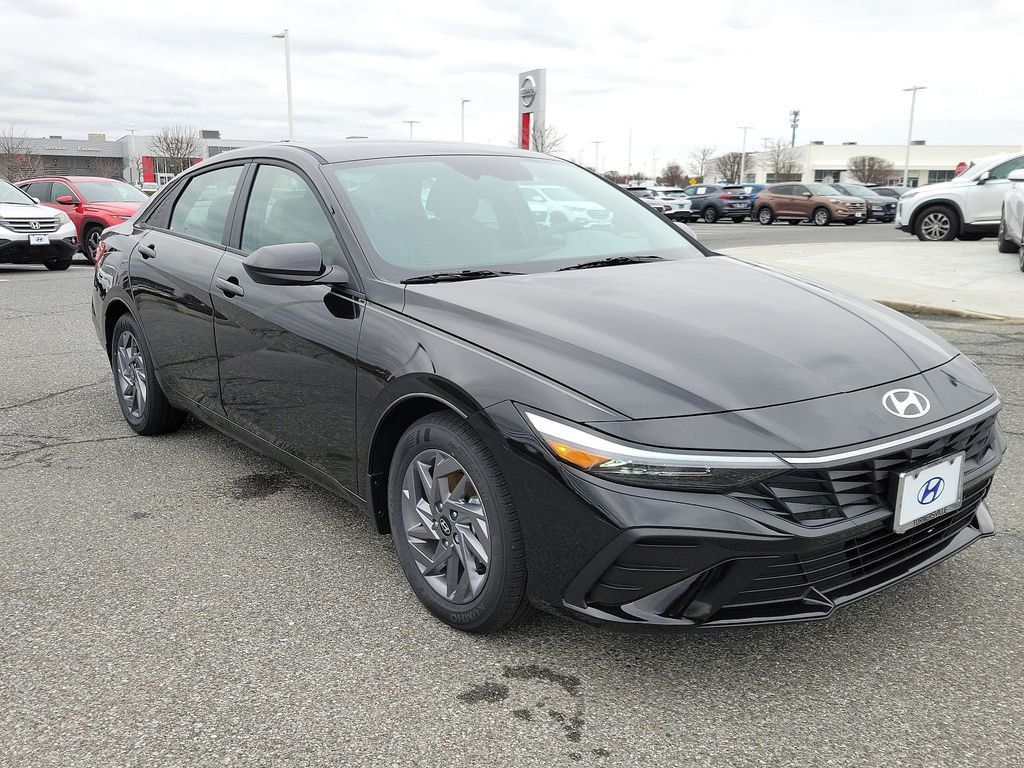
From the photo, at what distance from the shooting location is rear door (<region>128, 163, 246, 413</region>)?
4160 mm

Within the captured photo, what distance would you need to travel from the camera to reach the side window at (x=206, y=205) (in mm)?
4230

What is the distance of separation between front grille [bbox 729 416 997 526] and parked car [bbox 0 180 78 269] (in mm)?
14059

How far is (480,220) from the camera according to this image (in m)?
3.62

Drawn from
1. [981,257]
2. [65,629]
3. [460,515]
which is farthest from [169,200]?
[981,257]

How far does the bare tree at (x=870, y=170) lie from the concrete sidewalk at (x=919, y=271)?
238 feet

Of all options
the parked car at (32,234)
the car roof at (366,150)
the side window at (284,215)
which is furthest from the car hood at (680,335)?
the parked car at (32,234)

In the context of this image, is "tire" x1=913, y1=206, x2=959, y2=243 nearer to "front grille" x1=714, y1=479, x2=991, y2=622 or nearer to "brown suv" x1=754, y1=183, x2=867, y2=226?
"brown suv" x1=754, y1=183, x2=867, y2=226

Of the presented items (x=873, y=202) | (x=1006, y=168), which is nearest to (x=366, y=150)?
(x=1006, y=168)

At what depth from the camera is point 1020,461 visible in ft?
14.8

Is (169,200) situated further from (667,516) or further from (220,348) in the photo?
(667,516)

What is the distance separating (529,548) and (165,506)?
7.09ft

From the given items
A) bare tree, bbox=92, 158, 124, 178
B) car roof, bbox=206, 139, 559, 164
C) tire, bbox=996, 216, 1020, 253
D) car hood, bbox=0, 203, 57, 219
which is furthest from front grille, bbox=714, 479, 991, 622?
bare tree, bbox=92, 158, 124, 178

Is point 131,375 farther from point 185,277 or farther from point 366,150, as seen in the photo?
point 366,150

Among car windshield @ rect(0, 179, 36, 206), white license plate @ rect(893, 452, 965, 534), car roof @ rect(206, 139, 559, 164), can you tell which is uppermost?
car roof @ rect(206, 139, 559, 164)
